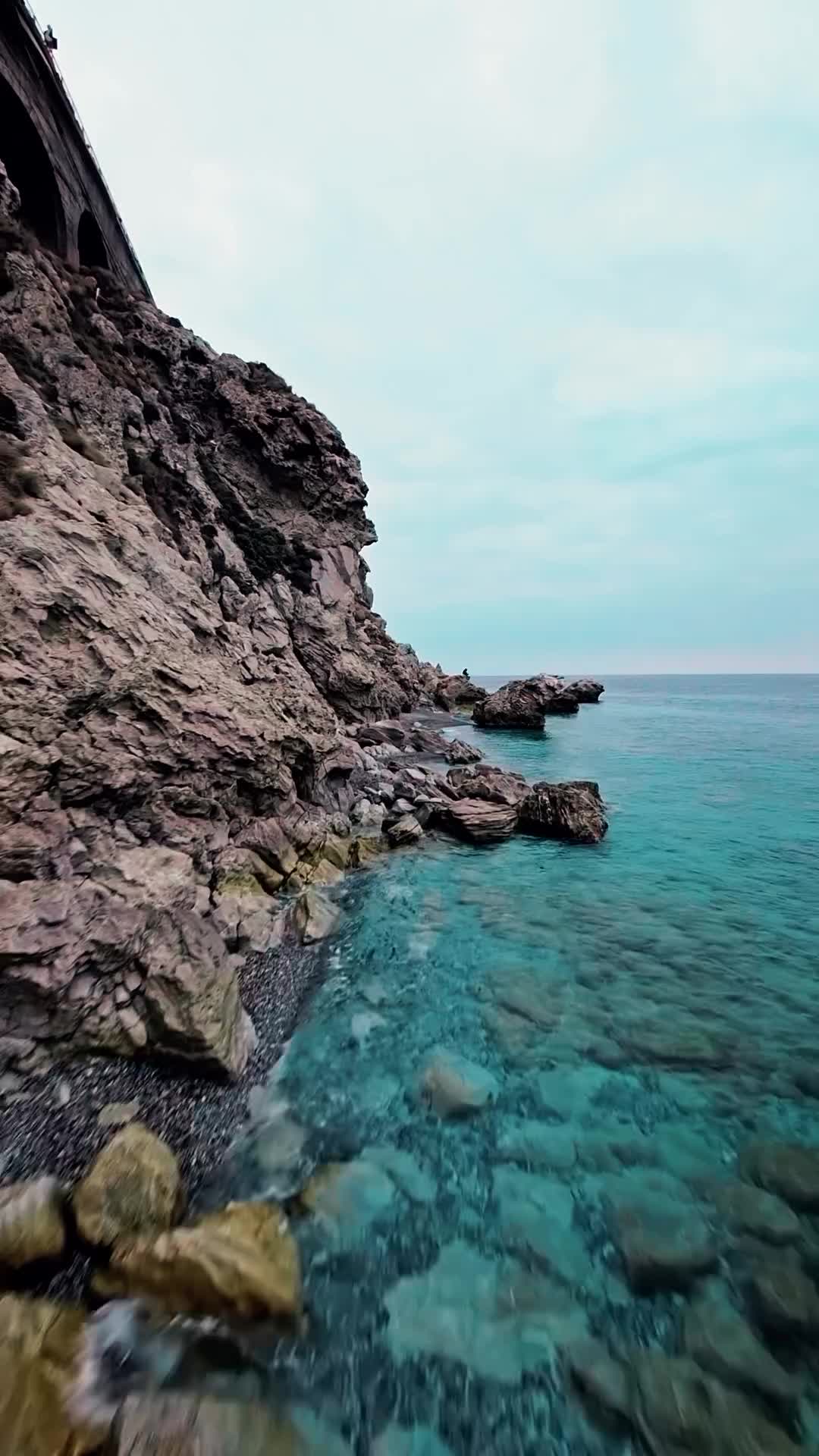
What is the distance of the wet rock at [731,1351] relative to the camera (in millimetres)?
4469

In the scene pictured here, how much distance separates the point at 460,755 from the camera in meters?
33.7

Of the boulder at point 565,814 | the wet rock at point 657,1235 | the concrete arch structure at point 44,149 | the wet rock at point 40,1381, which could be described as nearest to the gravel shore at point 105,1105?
the wet rock at point 40,1381

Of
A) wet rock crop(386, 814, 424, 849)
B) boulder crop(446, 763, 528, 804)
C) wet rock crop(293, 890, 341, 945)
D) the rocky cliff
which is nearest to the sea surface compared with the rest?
wet rock crop(293, 890, 341, 945)

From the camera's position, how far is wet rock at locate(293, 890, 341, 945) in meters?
11.8

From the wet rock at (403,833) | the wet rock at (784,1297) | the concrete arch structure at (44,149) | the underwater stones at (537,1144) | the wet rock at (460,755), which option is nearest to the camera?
the wet rock at (784,1297)

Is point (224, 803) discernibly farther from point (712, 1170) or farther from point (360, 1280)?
point (712, 1170)

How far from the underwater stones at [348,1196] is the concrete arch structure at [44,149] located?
114 ft

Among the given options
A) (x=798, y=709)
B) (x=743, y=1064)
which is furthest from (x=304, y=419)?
(x=798, y=709)

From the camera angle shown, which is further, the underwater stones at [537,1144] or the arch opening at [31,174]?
the arch opening at [31,174]

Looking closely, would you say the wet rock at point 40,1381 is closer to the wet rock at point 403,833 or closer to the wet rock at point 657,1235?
the wet rock at point 657,1235

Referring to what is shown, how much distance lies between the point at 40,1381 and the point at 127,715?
898 cm

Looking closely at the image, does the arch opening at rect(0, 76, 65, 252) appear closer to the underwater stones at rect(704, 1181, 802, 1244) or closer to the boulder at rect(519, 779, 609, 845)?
the boulder at rect(519, 779, 609, 845)

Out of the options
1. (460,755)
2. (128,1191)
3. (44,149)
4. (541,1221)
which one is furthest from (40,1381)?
(44,149)

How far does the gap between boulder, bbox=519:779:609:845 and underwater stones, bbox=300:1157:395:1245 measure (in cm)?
1450
